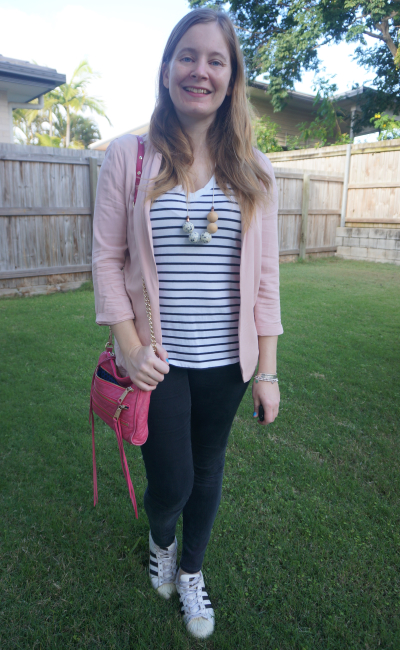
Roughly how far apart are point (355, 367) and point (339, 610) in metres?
2.88

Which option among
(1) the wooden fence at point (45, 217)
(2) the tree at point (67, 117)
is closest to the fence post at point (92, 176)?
(1) the wooden fence at point (45, 217)

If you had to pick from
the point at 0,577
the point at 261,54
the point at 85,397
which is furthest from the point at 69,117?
the point at 0,577

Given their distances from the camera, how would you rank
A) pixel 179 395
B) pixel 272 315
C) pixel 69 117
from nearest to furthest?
pixel 179 395
pixel 272 315
pixel 69 117

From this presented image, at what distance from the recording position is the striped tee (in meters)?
1.43

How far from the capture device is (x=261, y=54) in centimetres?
1664

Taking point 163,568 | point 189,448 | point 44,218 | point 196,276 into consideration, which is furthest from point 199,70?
point 44,218

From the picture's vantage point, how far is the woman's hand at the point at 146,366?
137cm

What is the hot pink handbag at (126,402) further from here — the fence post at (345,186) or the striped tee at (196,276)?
the fence post at (345,186)

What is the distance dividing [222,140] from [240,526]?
1.81 meters

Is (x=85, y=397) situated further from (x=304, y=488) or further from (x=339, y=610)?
(x=339, y=610)

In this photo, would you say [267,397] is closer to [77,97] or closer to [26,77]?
[26,77]

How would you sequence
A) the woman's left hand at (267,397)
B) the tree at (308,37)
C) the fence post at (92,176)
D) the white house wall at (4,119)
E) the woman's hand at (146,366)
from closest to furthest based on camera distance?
1. the woman's hand at (146,366)
2. the woman's left hand at (267,397)
3. the fence post at (92,176)
4. the white house wall at (4,119)
5. the tree at (308,37)

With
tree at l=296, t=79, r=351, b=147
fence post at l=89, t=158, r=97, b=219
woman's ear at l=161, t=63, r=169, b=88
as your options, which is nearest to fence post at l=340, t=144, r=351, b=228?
tree at l=296, t=79, r=351, b=147

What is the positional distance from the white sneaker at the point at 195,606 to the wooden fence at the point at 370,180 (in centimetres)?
1074
